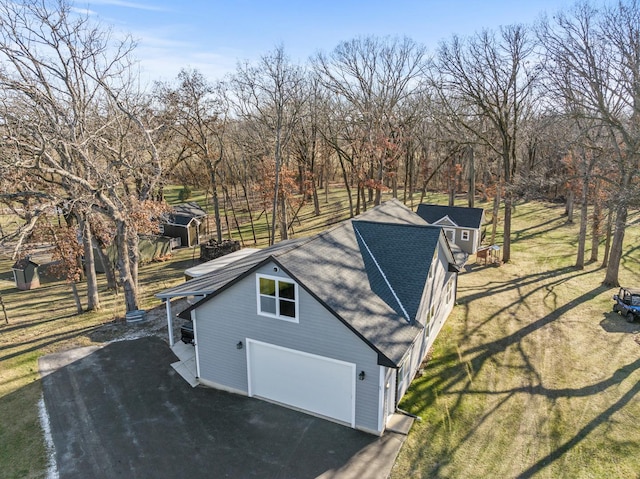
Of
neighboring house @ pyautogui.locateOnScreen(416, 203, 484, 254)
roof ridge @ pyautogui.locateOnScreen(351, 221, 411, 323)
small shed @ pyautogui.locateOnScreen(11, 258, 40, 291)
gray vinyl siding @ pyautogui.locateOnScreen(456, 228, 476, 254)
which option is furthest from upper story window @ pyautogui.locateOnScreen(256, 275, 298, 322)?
small shed @ pyautogui.locateOnScreen(11, 258, 40, 291)

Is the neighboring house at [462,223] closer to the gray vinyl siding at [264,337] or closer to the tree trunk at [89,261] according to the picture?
the gray vinyl siding at [264,337]

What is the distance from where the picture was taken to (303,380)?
1219 centimetres

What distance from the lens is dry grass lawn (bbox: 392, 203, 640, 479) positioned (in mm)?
10406

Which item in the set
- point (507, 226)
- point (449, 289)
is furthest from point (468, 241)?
point (449, 289)

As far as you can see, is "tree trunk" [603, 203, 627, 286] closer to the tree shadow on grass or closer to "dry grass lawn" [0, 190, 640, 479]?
"dry grass lawn" [0, 190, 640, 479]

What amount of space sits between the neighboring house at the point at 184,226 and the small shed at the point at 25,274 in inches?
411

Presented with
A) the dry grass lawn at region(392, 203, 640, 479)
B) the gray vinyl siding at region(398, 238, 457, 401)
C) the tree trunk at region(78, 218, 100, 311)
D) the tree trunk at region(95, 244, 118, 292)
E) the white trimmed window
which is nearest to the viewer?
the dry grass lawn at region(392, 203, 640, 479)

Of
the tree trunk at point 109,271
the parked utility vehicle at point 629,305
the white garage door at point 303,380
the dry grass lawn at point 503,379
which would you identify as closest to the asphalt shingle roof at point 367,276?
the white garage door at point 303,380

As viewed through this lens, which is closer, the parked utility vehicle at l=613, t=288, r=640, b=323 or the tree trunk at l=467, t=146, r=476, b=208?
the parked utility vehicle at l=613, t=288, r=640, b=323

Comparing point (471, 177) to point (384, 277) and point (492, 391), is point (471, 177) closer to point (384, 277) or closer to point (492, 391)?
point (384, 277)

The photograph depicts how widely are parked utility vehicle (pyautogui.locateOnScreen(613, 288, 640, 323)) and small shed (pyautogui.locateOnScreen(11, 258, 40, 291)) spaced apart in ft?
111

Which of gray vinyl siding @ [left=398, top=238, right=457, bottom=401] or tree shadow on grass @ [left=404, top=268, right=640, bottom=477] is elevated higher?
gray vinyl siding @ [left=398, top=238, right=457, bottom=401]

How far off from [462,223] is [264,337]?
21205 millimetres

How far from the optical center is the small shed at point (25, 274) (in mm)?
26766
